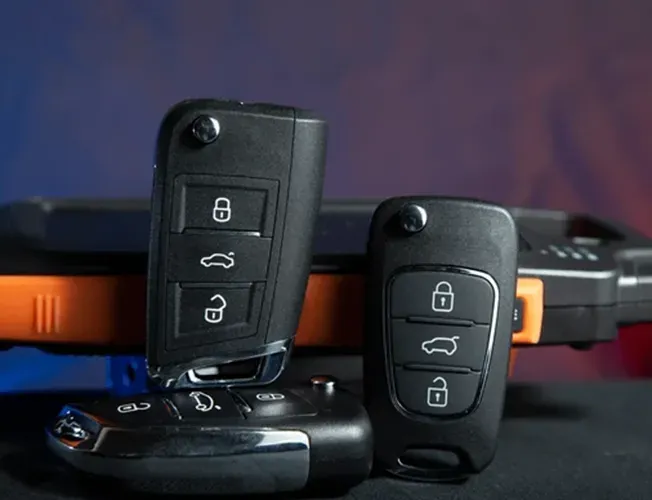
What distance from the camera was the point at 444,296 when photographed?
0.46 metres

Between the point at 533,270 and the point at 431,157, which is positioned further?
the point at 431,157

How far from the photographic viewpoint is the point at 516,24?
0.87 m

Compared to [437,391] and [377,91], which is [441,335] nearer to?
[437,391]

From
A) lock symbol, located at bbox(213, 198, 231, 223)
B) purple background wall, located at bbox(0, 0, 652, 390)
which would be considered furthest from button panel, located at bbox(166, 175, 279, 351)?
purple background wall, located at bbox(0, 0, 652, 390)

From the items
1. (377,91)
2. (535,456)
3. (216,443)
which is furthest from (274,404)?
(377,91)

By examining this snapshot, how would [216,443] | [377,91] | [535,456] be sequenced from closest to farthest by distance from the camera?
[216,443] → [535,456] → [377,91]

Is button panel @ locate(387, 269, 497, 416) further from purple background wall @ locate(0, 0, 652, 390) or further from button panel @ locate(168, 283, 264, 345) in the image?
purple background wall @ locate(0, 0, 652, 390)

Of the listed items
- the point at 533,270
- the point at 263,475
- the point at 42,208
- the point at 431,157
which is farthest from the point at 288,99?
A: the point at 263,475

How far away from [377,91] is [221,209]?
0.43 meters

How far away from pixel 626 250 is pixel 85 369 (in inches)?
17.5

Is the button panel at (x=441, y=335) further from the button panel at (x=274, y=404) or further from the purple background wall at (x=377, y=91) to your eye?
the purple background wall at (x=377, y=91)

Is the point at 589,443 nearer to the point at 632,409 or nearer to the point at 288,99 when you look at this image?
the point at 632,409

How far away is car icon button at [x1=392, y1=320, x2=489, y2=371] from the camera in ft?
1.53

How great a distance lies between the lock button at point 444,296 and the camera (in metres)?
0.46
